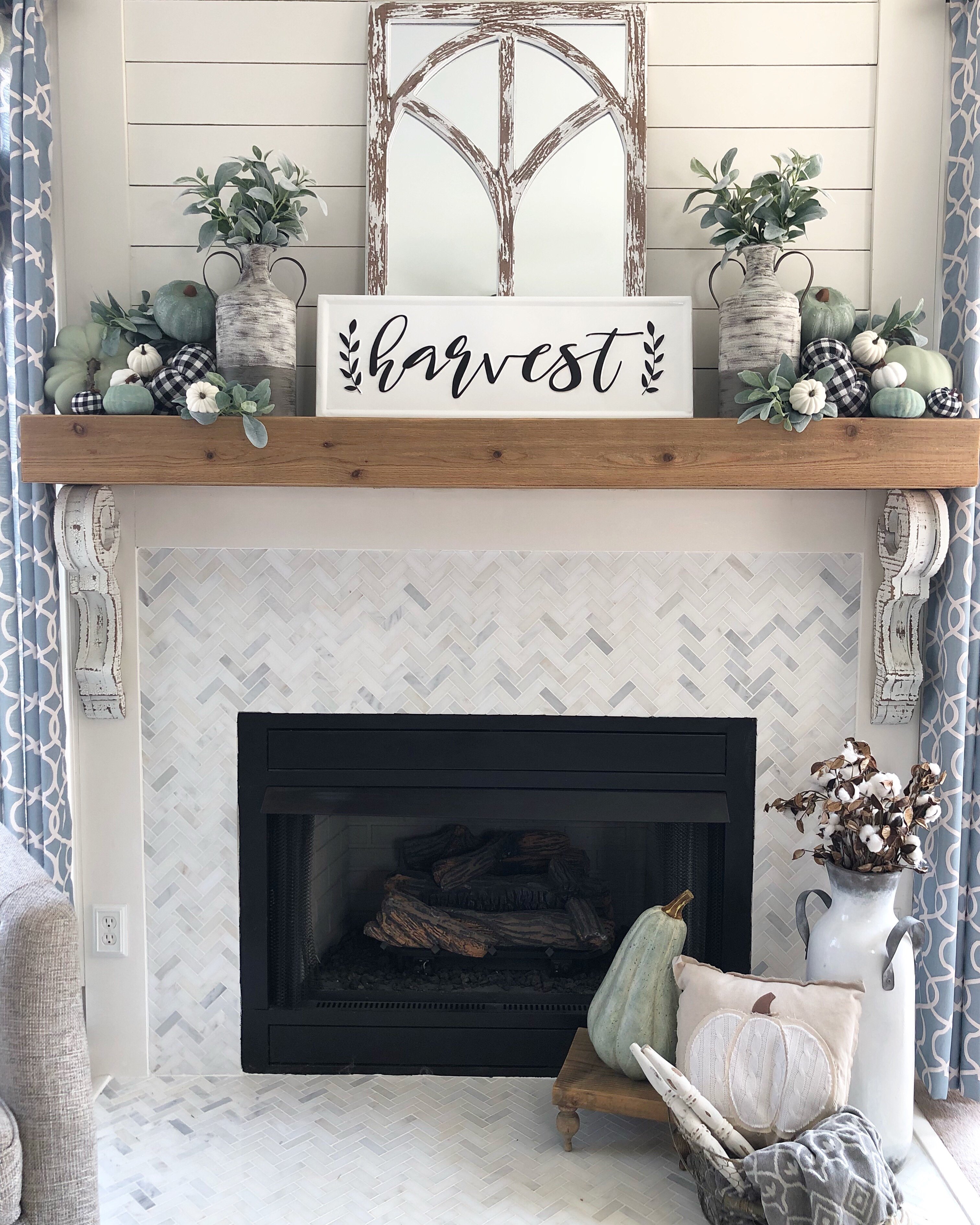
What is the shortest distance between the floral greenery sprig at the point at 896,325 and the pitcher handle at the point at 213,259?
1.27m

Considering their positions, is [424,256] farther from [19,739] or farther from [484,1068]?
[484,1068]

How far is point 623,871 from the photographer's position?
2.13m

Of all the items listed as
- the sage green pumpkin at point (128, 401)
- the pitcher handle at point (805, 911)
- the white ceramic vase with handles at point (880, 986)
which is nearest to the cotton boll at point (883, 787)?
the white ceramic vase with handles at point (880, 986)

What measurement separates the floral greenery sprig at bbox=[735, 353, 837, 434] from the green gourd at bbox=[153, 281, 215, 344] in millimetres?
1054

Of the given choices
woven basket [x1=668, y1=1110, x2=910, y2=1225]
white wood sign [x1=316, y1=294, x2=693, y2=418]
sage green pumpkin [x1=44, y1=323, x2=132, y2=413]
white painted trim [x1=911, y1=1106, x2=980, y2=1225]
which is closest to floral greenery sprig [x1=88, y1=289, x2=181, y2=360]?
sage green pumpkin [x1=44, y1=323, x2=132, y2=413]

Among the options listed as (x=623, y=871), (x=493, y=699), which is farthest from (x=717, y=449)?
(x=623, y=871)

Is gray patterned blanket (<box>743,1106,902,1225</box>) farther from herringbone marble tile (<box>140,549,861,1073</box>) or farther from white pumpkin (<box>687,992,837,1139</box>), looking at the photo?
herringbone marble tile (<box>140,549,861,1073</box>)

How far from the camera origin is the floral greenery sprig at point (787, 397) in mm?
1693

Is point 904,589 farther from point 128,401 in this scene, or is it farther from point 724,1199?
point 128,401

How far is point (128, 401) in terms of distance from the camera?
1.79 metres

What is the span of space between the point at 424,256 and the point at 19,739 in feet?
4.22

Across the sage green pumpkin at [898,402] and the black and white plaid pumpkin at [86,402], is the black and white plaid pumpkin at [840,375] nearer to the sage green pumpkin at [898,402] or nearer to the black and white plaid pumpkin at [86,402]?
the sage green pumpkin at [898,402]

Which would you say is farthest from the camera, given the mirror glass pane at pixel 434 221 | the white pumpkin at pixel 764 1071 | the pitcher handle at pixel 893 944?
the mirror glass pane at pixel 434 221

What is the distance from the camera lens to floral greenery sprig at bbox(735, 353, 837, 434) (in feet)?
5.56
